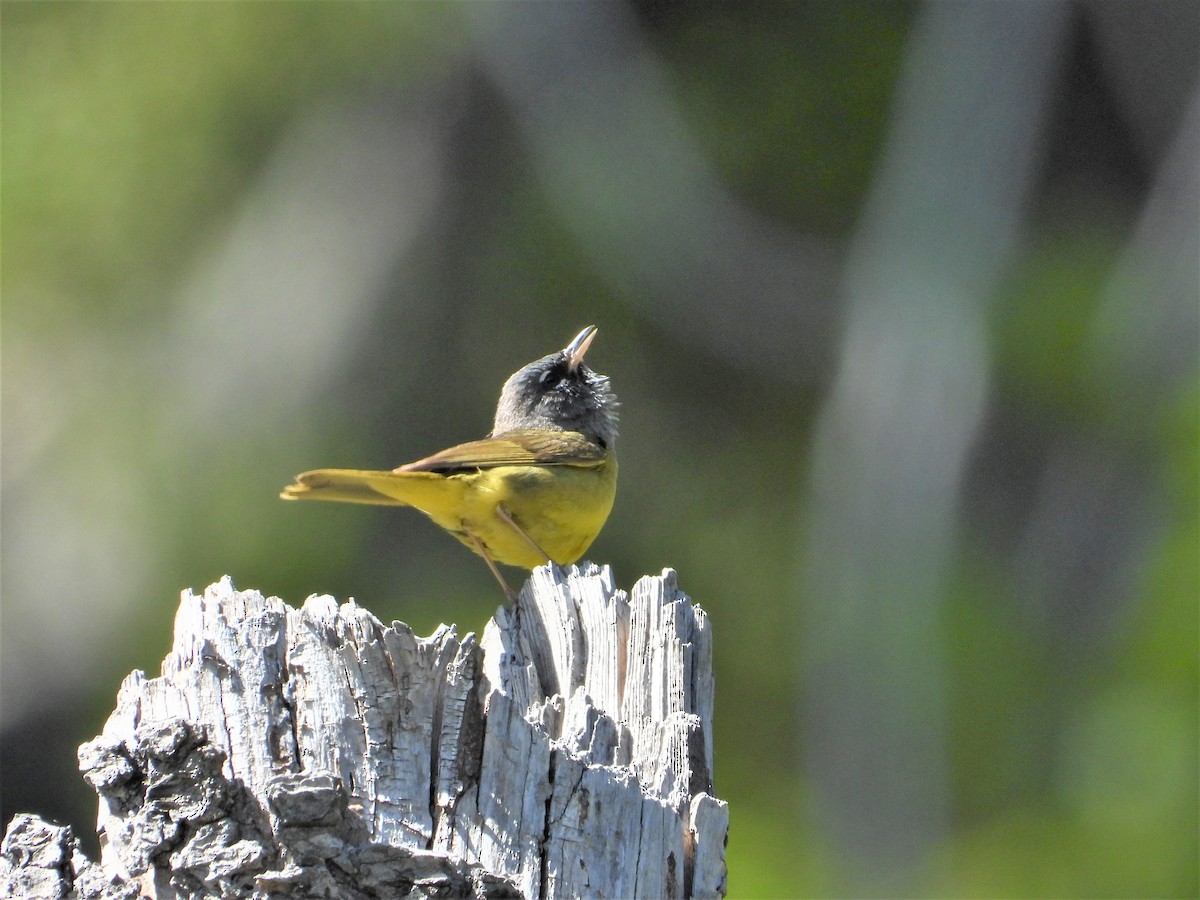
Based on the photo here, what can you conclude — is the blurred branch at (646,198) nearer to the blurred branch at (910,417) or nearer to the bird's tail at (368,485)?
the blurred branch at (910,417)

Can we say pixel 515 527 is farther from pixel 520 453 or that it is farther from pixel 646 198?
pixel 646 198

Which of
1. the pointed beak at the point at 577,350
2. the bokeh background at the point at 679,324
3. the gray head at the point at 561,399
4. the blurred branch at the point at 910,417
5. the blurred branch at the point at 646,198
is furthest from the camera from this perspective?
the blurred branch at the point at 646,198

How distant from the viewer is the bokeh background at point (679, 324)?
27.3ft

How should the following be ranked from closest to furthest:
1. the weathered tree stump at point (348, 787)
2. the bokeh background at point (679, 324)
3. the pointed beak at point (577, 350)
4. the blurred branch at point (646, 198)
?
the weathered tree stump at point (348, 787)
the pointed beak at point (577, 350)
the bokeh background at point (679, 324)
the blurred branch at point (646, 198)

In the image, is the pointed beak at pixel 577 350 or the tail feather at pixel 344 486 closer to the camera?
the tail feather at pixel 344 486

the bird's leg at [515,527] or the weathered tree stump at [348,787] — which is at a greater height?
the bird's leg at [515,527]

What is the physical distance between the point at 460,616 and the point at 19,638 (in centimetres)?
292

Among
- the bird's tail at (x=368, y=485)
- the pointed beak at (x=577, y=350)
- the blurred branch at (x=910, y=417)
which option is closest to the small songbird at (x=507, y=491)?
the bird's tail at (x=368, y=485)

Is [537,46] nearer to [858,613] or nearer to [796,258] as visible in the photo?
[796,258]

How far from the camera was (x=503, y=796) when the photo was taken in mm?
2773

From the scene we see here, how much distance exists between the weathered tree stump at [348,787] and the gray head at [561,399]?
285cm

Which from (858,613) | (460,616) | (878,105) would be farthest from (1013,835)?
(878,105)

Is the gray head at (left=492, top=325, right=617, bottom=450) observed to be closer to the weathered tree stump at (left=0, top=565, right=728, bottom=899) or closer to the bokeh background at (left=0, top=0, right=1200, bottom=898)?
the bokeh background at (left=0, top=0, right=1200, bottom=898)

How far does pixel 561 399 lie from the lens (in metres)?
5.91
